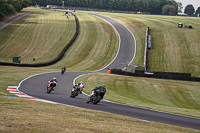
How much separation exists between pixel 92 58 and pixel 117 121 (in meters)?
48.7

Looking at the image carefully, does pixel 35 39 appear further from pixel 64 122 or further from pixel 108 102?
pixel 64 122

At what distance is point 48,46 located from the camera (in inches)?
2687

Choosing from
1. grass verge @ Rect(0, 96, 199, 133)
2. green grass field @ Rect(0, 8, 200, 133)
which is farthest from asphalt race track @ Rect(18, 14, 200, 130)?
grass verge @ Rect(0, 96, 199, 133)

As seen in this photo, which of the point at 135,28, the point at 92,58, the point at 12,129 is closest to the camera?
the point at 12,129

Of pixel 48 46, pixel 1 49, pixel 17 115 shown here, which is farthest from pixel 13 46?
pixel 17 115

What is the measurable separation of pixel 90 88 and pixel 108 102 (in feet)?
29.5

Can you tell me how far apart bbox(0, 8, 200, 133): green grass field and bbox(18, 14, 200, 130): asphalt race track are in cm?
152

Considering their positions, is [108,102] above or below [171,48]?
below

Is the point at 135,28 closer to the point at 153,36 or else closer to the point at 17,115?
the point at 153,36

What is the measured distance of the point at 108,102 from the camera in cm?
2089

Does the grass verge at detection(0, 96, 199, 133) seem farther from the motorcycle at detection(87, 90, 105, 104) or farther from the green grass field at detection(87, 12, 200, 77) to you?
the green grass field at detection(87, 12, 200, 77)

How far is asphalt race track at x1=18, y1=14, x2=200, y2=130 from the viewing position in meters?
15.5

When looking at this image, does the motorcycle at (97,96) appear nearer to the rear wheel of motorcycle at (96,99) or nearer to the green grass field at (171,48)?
the rear wheel of motorcycle at (96,99)

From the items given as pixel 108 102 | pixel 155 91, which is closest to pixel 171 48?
pixel 155 91
